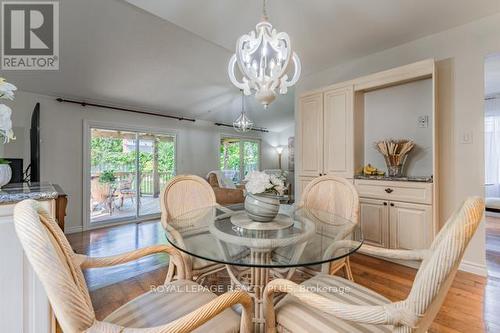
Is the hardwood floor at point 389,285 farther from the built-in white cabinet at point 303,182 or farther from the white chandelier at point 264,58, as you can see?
the white chandelier at point 264,58

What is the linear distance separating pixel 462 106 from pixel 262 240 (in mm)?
2608

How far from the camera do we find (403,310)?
2.23 feet

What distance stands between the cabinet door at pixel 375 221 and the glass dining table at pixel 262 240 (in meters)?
1.06

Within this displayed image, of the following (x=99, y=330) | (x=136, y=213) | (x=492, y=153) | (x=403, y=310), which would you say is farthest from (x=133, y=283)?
(x=492, y=153)

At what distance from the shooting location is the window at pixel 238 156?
6.67 m

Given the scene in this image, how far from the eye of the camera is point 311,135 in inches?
132

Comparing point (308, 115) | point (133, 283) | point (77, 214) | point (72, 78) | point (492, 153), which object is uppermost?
point (72, 78)

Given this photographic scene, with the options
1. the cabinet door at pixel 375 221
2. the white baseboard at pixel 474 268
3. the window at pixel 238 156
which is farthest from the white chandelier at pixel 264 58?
the window at pixel 238 156

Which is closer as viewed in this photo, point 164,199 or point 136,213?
point 164,199

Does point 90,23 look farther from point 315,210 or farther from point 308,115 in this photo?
point 315,210

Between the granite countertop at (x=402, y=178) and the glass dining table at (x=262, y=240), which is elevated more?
the granite countertop at (x=402, y=178)

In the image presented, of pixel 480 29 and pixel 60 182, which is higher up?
pixel 480 29

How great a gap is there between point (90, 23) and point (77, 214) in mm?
2958

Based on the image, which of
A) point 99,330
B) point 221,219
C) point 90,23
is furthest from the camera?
point 90,23
